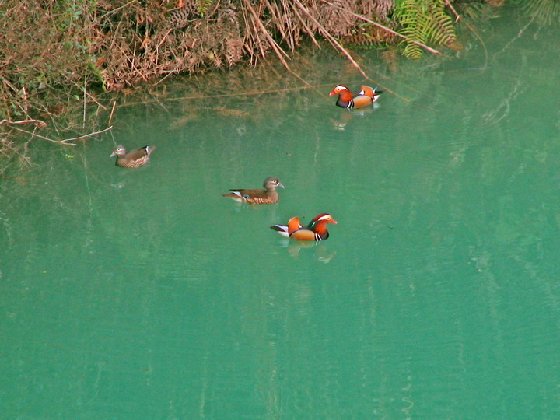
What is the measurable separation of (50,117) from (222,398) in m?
3.46

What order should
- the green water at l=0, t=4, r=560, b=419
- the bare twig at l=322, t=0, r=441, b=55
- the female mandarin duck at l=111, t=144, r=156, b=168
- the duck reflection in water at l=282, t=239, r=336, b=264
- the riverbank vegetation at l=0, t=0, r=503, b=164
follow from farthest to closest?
1. the bare twig at l=322, t=0, r=441, b=55
2. the riverbank vegetation at l=0, t=0, r=503, b=164
3. the female mandarin duck at l=111, t=144, r=156, b=168
4. the duck reflection in water at l=282, t=239, r=336, b=264
5. the green water at l=0, t=4, r=560, b=419

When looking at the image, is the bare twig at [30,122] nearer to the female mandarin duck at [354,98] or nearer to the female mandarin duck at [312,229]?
the female mandarin duck at [354,98]

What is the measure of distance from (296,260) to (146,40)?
9.52 ft

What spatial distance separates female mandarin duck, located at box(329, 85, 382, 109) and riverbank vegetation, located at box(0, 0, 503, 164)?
0.34 metres

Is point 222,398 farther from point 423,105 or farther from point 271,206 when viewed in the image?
point 423,105

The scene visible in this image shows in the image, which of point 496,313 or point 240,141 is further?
point 240,141

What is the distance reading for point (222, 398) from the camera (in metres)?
5.23

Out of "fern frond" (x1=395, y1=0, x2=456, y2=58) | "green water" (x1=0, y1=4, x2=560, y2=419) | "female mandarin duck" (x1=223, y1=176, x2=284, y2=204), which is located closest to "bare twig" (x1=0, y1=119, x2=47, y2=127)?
"green water" (x1=0, y1=4, x2=560, y2=419)

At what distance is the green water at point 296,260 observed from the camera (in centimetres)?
530

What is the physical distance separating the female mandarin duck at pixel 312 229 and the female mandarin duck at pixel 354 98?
1.73 metres

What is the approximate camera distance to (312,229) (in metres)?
6.31

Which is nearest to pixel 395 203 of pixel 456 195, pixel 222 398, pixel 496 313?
pixel 456 195

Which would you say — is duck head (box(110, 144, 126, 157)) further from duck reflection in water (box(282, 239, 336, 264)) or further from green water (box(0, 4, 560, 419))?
duck reflection in water (box(282, 239, 336, 264))

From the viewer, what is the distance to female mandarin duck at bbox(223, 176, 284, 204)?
666 centimetres
